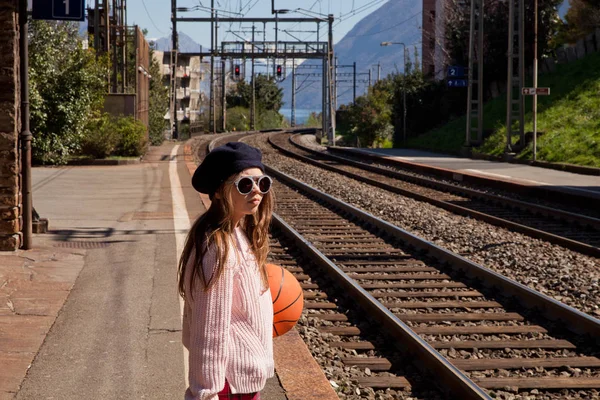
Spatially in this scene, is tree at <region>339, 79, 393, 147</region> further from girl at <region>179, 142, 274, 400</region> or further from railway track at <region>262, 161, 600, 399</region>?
girl at <region>179, 142, 274, 400</region>

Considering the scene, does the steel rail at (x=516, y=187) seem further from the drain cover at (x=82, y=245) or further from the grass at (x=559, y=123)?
the drain cover at (x=82, y=245)

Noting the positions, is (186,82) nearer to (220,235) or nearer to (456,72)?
(456,72)

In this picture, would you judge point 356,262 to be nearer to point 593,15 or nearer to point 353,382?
point 353,382

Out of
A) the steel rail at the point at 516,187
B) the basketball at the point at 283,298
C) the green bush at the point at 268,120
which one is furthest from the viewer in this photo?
the green bush at the point at 268,120

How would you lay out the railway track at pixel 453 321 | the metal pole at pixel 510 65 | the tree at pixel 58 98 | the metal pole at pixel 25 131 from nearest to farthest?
the railway track at pixel 453 321
the metal pole at pixel 25 131
the tree at pixel 58 98
the metal pole at pixel 510 65

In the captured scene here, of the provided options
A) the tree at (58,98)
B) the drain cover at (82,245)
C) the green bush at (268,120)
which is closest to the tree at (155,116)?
the tree at (58,98)

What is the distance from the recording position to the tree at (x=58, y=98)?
87.4 ft

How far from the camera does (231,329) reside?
10.4 feet

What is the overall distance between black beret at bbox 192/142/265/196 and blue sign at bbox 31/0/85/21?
8761mm

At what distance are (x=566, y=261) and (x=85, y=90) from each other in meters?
19.4

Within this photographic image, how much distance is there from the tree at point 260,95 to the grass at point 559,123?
51.8 metres

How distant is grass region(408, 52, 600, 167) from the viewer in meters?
28.8

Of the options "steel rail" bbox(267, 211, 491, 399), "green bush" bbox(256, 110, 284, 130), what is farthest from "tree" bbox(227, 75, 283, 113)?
"steel rail" bbox(267, 211, 491, 399)

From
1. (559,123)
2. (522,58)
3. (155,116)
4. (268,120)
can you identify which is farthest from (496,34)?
(268,120)
